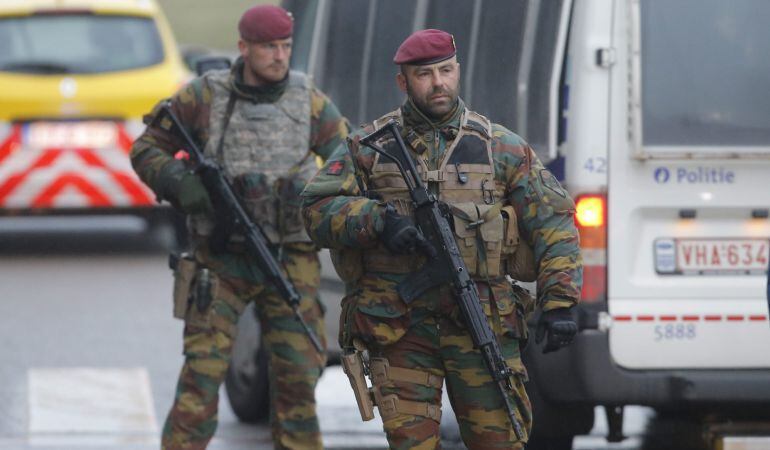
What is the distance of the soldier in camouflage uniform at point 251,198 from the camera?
6621 millimetres

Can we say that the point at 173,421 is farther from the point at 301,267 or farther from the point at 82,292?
the point at 82,292

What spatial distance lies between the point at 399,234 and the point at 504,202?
1.35 ft

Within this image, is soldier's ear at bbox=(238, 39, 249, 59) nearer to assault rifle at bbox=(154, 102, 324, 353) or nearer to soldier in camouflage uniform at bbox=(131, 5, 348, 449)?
soldier in camouflage uniform at bbox=(131, 5, 348, 449)

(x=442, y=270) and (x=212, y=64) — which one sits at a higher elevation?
(x=212, y=64)

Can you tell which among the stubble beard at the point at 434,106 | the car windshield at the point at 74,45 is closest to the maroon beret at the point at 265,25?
the stubble beard at the point at 434,106

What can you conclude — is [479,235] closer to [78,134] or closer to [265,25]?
[265,25]

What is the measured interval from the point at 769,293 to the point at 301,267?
6.51ft

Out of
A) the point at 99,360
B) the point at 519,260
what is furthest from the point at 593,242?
the point at 99,360

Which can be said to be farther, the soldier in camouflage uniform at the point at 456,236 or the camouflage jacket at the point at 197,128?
the camouflage jacket at the point at 197,128

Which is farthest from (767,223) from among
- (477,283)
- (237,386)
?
(237,386)

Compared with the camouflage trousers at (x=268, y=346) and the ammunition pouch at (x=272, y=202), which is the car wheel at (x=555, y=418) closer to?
the camouflage trousers at (x=268, y=346)

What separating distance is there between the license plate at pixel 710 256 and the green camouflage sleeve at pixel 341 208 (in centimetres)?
130

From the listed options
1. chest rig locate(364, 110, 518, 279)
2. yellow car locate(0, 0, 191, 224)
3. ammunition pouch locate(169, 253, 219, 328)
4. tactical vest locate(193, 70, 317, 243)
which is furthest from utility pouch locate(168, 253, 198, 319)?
yellow car locate(0, 0, 191, 224)

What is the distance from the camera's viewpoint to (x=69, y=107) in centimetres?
1363
